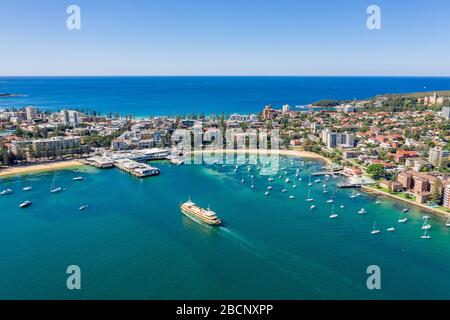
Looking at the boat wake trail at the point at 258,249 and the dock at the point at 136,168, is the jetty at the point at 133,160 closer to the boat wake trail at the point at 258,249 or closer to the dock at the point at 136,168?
the dock at the point at 136,168

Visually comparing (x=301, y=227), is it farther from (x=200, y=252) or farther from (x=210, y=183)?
(x=210, y=183)

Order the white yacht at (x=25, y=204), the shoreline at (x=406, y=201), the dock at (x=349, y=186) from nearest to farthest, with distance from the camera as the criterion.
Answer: the shoreline at (x=406, y=201)
the white yacht at (x=25, y=204)
the dock at (x=349, y=186)

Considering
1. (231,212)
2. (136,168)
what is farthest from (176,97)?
(231,212)

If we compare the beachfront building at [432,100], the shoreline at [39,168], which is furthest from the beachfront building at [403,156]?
the beachfront building at [432,100]

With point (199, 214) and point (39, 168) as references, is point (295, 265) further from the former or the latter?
point (39, 168)

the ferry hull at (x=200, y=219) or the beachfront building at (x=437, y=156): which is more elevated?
the beachfront building at (x=437, y=156)

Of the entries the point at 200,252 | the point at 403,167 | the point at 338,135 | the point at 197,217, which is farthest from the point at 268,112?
the point at 200,252

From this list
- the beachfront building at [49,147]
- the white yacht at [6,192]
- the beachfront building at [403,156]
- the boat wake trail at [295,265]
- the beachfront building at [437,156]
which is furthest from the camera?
the beachfront building at [49,147]
